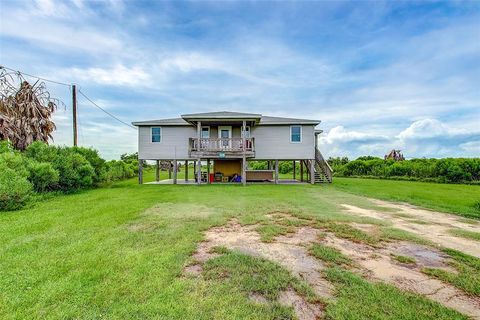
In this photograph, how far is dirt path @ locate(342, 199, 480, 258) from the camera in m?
4.77

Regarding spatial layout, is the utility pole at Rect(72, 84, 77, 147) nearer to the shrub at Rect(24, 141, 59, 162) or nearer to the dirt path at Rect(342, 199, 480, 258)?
the shrub at Rect(24, 141, 59, 162)

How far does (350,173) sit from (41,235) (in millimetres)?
29306

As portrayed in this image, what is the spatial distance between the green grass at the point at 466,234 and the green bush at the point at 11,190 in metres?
12.2

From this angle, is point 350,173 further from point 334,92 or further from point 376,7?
point 376,7

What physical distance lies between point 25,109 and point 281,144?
1938 cm

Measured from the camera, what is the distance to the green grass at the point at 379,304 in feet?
8.21

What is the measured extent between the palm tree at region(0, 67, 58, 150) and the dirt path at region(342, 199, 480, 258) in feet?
70.4

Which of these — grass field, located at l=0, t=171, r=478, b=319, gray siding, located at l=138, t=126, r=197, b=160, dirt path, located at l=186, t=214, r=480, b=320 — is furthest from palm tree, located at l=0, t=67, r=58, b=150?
dirt path, located at l=186, t=214, r=480, b=320

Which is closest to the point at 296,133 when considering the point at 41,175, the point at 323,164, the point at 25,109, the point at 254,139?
the point at 254,139

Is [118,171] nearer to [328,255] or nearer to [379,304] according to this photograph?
[328,255]

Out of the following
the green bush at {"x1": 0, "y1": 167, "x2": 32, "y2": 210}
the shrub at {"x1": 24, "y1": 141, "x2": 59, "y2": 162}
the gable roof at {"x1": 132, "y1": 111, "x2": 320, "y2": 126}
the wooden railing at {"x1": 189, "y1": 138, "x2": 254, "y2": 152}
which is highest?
the gable roof at {"x1": 132, "y1": 111, "x2": 320, "y2": 126}

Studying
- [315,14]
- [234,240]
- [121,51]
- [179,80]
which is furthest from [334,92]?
[234,240]

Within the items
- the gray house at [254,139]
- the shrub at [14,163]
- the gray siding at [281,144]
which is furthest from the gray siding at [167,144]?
the shrub at [14,163]

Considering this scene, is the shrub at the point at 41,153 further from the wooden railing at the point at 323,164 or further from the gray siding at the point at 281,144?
the wooden railing at the point at 323,164
